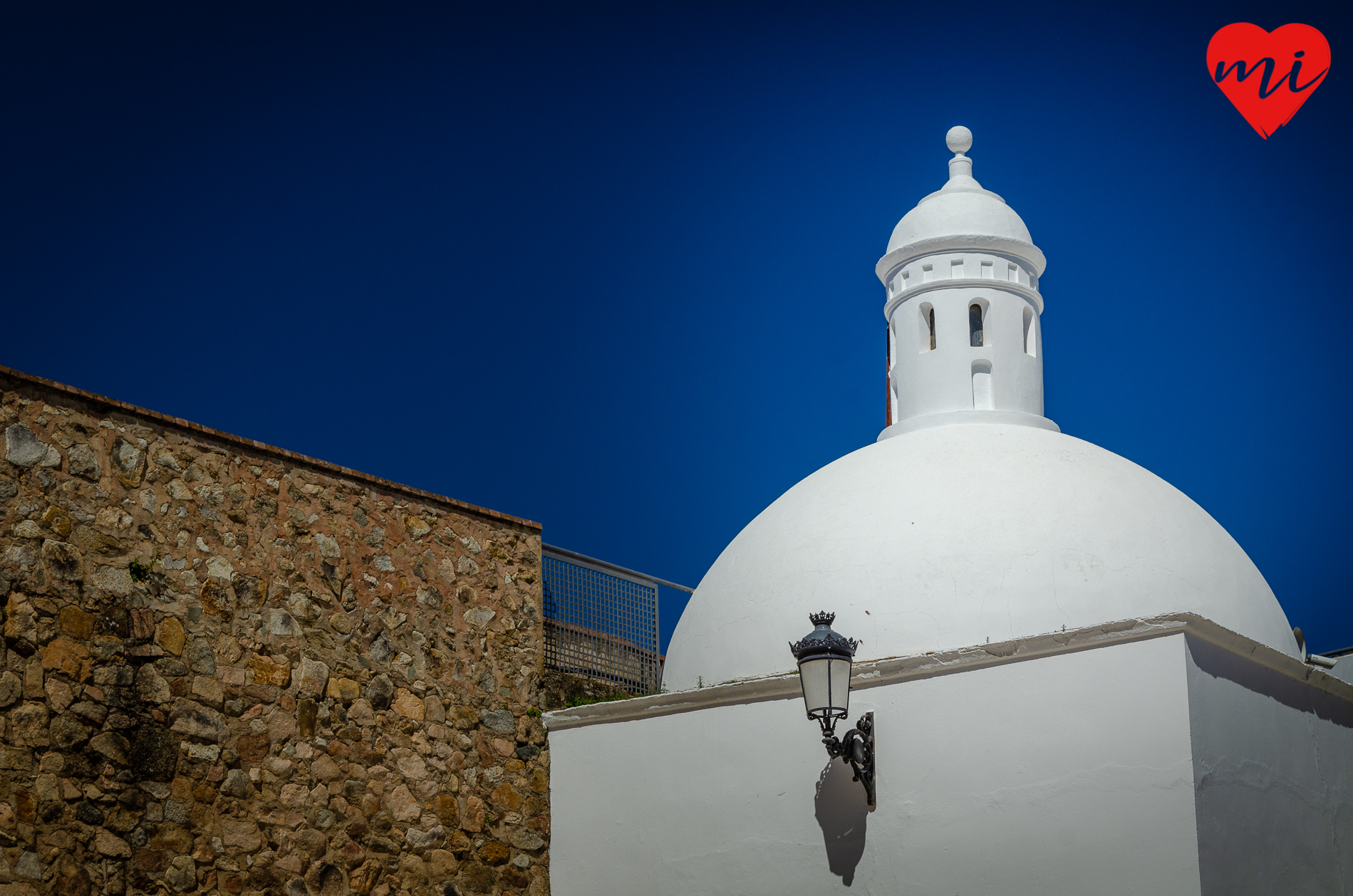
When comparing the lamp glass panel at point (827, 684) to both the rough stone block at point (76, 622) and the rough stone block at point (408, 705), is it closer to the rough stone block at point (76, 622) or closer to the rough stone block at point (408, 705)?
the rough stone block at point (408, 705)

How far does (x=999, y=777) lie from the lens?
296 inches

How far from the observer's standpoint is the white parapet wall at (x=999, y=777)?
7.05m

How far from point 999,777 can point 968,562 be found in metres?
1.68

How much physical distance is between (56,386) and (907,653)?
17.3 feet

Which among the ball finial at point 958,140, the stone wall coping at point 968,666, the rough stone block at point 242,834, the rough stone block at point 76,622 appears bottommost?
the rough stone block at point 242,834

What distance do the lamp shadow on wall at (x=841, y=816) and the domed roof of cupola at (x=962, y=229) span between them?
520cm

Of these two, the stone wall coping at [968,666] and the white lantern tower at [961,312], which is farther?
the white lantern tower at [961,312]

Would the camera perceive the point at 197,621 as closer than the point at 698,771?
Yes

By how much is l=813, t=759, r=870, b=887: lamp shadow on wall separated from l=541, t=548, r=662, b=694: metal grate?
2653 mm

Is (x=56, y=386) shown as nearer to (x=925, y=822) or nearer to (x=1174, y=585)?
(x=925, y=822)

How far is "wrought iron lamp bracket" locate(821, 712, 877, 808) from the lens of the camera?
7.85m

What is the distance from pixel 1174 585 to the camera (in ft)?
28.5

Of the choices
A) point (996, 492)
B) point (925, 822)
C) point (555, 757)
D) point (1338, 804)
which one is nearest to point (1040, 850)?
point (925, 822)

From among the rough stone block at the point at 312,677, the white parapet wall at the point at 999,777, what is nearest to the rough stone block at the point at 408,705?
the rough stone block at the point at 312,677
